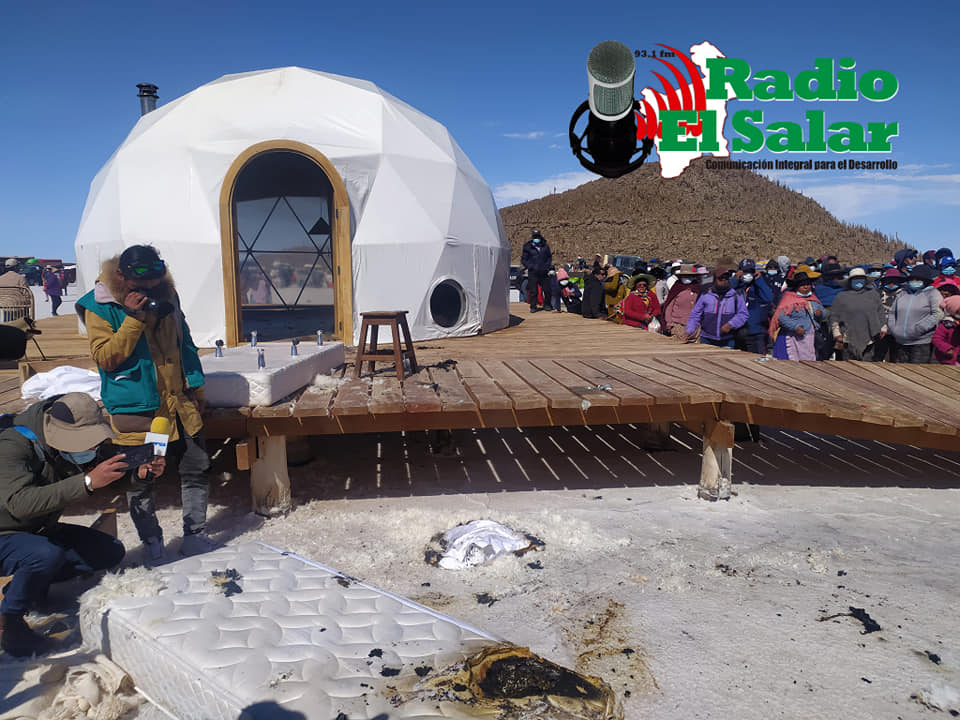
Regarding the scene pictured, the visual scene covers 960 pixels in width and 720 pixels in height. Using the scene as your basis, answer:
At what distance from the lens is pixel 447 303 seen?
8906 millimetres

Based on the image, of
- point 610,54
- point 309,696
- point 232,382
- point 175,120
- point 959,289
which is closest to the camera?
point 309,696

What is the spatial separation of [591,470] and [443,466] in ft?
4.80

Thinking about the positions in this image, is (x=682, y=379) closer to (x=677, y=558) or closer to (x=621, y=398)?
(x=621, y=398)

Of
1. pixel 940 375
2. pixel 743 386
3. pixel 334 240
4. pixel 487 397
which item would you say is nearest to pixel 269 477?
pixel 487 397

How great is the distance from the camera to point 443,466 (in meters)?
5.54

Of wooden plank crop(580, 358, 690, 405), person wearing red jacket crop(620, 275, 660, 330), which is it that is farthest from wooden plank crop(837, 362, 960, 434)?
person wearing red jacket crop(620, 275, 660, 330)

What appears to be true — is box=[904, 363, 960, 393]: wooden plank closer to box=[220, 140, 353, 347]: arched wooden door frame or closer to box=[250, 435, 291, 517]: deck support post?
box=[250, 435, 291, 517]: deck support post

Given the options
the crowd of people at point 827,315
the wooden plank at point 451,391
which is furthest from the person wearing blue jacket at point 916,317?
the wooden plank at point 451,391

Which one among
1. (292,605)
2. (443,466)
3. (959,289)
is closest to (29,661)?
(292,605)

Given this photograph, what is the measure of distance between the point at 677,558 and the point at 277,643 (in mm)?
2532

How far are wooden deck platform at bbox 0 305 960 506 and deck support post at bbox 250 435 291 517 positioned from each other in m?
0.04

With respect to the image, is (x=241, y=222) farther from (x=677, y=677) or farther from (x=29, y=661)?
(x=677, y=677)

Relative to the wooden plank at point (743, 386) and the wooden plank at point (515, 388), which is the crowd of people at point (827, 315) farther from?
the wooden plank at point (515, 388)

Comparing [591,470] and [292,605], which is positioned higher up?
[292,605]
